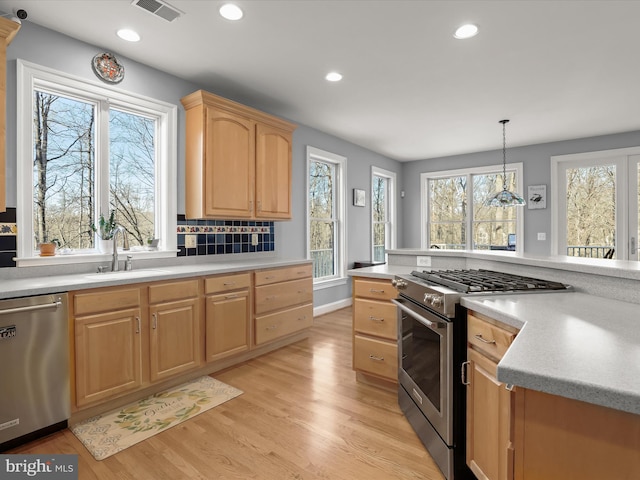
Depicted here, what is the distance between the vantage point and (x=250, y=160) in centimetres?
350

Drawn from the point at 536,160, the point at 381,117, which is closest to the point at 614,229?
the point at 536,160

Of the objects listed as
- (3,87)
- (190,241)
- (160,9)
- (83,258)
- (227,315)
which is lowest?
(227,315)

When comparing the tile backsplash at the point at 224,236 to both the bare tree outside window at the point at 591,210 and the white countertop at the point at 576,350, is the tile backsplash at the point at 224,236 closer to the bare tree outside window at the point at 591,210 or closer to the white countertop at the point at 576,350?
the white countertop at the point at 576,350

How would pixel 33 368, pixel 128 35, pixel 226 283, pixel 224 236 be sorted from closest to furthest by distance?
pixel 33 368 → pixel 128 35 → pixel 226 283 → pixel 224 236

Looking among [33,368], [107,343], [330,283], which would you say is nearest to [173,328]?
[107,343]

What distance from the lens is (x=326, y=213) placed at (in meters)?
5.25

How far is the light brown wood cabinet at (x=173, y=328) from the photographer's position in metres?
2.47

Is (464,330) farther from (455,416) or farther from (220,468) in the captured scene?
(220,468)

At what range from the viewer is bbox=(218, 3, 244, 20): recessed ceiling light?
222cm

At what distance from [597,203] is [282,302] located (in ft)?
16.1

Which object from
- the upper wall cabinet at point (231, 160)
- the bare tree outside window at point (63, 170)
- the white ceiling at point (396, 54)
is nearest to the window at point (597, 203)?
the white ceiling at point (396, 54)

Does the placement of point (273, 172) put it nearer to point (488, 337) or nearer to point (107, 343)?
point (107, 343)

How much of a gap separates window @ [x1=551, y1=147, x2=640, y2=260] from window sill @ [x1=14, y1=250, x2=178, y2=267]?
220 inches

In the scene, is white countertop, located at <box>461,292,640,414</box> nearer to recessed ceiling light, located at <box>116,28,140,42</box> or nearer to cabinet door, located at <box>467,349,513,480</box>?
cabinet door, located at <box>467,349,513,480</box>
